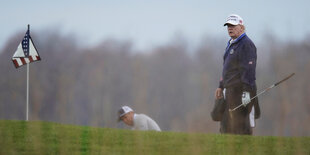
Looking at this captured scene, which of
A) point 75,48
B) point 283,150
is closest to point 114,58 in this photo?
point 75,48

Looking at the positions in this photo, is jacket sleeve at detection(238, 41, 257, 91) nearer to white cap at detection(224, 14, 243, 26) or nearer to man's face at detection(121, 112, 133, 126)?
white cap at detection(224, 14, 243, 26)

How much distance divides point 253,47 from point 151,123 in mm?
2122

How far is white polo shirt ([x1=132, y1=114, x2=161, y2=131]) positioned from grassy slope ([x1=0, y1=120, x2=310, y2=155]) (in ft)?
6.82

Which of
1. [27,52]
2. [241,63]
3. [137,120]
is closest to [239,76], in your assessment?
[241,63]

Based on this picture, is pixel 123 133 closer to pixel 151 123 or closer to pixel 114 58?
pixel 151 123

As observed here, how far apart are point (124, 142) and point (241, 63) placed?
2.81 m

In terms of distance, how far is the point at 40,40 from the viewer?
62219 mm

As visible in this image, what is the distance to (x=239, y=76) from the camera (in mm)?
10844

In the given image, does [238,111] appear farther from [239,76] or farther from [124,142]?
[124,142]

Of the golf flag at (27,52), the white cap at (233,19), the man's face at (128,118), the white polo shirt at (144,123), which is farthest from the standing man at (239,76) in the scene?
the golf flag at (27,52)

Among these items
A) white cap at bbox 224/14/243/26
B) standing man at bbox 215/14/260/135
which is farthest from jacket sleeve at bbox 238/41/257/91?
white cap at bbox 224/14/243/26

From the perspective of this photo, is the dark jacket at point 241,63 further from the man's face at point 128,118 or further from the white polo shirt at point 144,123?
the man's face at point 128,118

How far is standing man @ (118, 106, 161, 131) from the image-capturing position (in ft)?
39.0

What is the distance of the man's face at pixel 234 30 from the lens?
10.9 metres
